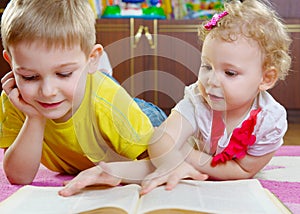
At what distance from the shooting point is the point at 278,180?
129 cm

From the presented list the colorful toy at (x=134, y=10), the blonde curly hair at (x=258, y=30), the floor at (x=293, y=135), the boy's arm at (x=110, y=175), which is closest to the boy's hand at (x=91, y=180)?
the boy's arm at (x=110, y=175)

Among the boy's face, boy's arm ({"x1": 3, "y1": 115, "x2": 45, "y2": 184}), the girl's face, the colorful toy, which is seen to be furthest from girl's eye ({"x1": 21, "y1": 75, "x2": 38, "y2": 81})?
the colorful toy

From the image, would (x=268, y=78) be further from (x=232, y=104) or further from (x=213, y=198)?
A: (x=213, y=198)

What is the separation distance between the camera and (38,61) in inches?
39.6

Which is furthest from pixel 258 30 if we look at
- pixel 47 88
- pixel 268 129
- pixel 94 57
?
pixel 47 88

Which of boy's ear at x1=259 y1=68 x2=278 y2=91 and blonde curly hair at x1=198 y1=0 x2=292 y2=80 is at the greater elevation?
blonde curly hair at x1=198 y1=0 x2=292 y2=80

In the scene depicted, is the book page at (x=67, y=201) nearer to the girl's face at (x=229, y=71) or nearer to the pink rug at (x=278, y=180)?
the pink rug at (x=278, y=180)

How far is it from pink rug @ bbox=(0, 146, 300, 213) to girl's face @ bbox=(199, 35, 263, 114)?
21cm

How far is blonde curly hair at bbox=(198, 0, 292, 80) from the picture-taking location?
1.13 meters

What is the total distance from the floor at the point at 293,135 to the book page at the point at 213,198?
124cm

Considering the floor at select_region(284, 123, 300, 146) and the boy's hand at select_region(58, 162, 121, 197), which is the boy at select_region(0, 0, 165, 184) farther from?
the floor at select_region(284, 123, 300, 146)

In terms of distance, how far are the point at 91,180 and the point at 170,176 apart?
0.49 ft

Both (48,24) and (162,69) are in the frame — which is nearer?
(48,24)

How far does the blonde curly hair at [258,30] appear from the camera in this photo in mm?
1129
